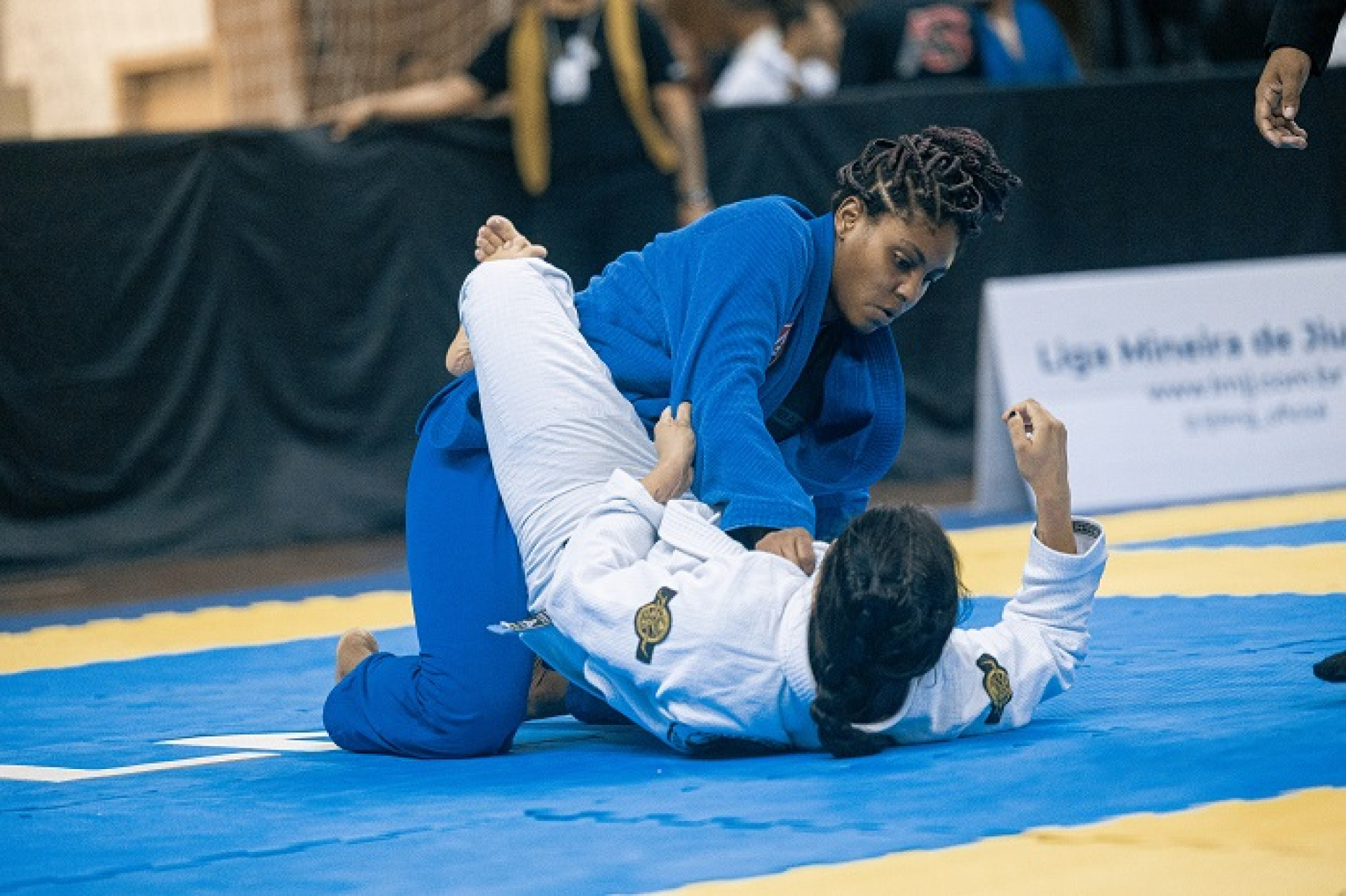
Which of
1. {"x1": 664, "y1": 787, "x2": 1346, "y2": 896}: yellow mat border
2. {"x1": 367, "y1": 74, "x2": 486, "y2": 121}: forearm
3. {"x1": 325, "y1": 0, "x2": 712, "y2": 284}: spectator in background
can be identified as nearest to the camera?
{"x1": 664, "y1": 787, "x2": 1346, "y2": 896}: yellow mat border

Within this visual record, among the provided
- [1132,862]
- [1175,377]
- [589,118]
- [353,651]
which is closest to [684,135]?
[589,118]

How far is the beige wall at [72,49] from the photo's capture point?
15789 millimetres

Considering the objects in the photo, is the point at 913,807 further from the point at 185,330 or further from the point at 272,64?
the point at 272,64

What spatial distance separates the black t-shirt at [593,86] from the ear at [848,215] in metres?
4.70

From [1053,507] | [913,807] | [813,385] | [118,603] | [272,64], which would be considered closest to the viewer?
[913,807]

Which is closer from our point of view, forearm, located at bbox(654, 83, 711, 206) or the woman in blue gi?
the woman in blue gi

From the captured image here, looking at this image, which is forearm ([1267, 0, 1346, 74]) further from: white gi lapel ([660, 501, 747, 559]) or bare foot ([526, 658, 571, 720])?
bare foot ([526, 658, 571, 720])

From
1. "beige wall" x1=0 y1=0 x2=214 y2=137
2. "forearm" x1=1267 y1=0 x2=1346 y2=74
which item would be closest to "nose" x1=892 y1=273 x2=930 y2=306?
"forearm" x1=1267 y1=0 x2=1346 y2=74

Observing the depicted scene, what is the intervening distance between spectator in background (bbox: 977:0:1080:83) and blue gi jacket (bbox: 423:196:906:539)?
6.02m

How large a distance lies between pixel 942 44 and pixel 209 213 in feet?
11.7

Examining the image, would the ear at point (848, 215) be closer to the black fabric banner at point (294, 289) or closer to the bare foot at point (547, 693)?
the bare foot at point (547, 693)

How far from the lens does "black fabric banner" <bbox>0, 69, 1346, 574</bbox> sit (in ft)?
26.7

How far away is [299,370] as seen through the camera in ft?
28.5

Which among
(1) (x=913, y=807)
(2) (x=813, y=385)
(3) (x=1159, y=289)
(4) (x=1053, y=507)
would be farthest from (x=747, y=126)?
(1) (x=913, y=807)
